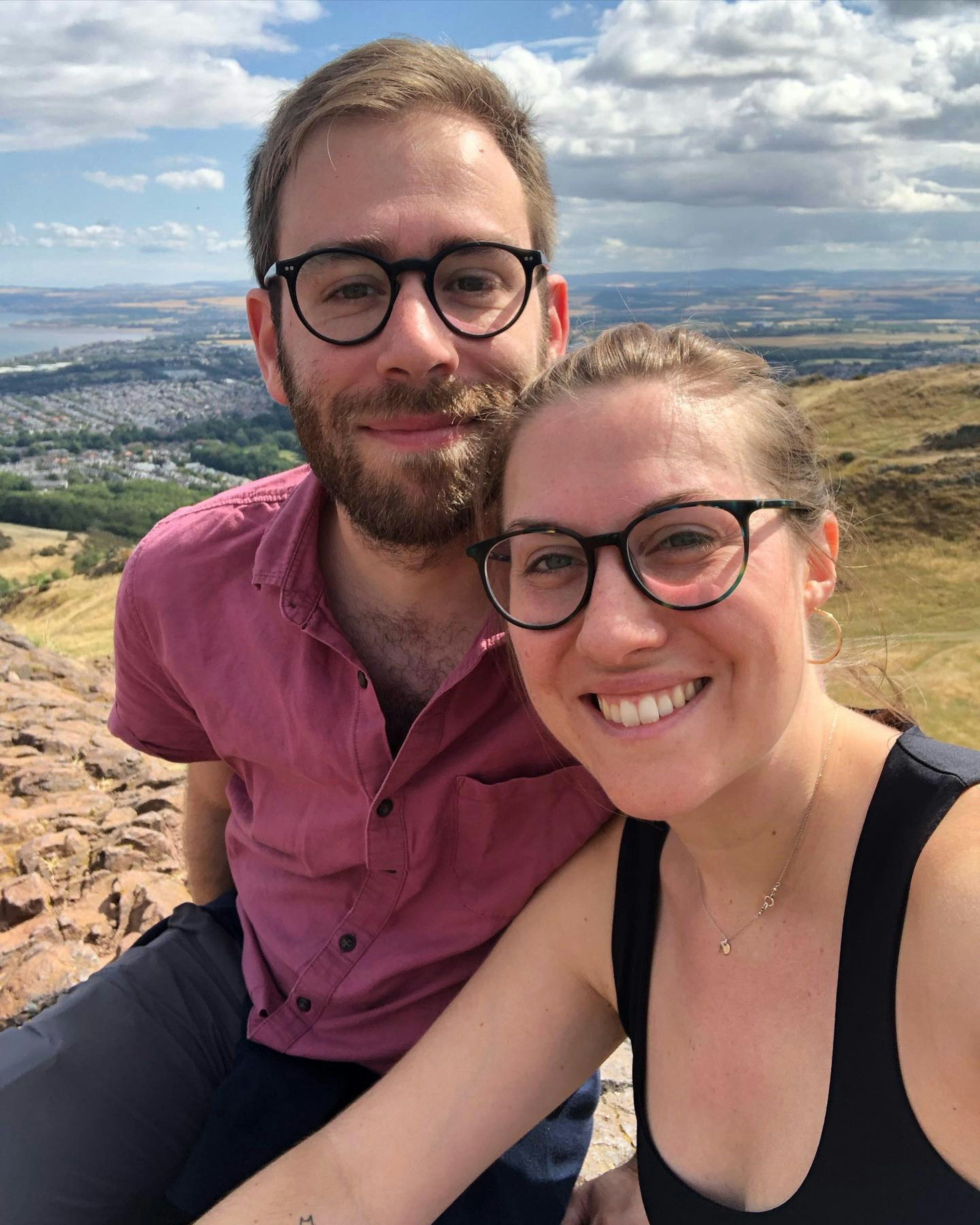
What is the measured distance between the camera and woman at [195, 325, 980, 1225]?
5.19ft

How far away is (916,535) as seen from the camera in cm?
1855

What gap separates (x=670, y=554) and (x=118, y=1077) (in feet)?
7.18

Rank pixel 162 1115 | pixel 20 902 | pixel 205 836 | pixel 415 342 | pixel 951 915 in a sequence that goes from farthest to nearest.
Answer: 1. pixel 20 902
2. pixel 205 836
3. pixel 162 1115
4. pixel 415 342
5. pixel 951 915

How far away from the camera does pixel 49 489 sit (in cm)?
5684

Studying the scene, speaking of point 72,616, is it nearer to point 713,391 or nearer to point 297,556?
point 297,556

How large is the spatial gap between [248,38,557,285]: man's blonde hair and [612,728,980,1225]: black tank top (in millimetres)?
1832

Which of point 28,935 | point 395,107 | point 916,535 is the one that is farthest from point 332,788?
point 916,535

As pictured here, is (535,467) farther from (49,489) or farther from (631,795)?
(49,489)

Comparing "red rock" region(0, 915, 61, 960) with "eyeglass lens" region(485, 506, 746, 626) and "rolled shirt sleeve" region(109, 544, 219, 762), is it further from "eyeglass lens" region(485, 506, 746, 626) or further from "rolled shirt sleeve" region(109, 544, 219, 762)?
"eyeglass lens" region(485, 506, 746, 626)

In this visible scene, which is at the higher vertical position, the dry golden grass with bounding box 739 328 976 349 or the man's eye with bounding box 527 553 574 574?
the man's eye with bounding box 527 553 574 574

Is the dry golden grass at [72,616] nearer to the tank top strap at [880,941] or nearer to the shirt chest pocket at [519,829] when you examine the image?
the shirt chest pocket at [519,829]

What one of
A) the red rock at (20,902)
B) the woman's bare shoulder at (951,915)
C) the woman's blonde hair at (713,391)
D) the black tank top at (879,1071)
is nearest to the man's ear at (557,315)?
the woman's blonde hair at (713,391)

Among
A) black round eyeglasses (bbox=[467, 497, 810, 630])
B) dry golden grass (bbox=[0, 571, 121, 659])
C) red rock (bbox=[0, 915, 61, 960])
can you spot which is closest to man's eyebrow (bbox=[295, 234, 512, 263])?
black round eyeglasses (bbox=[467, 497, 810, 630])

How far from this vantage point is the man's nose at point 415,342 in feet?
7.88
